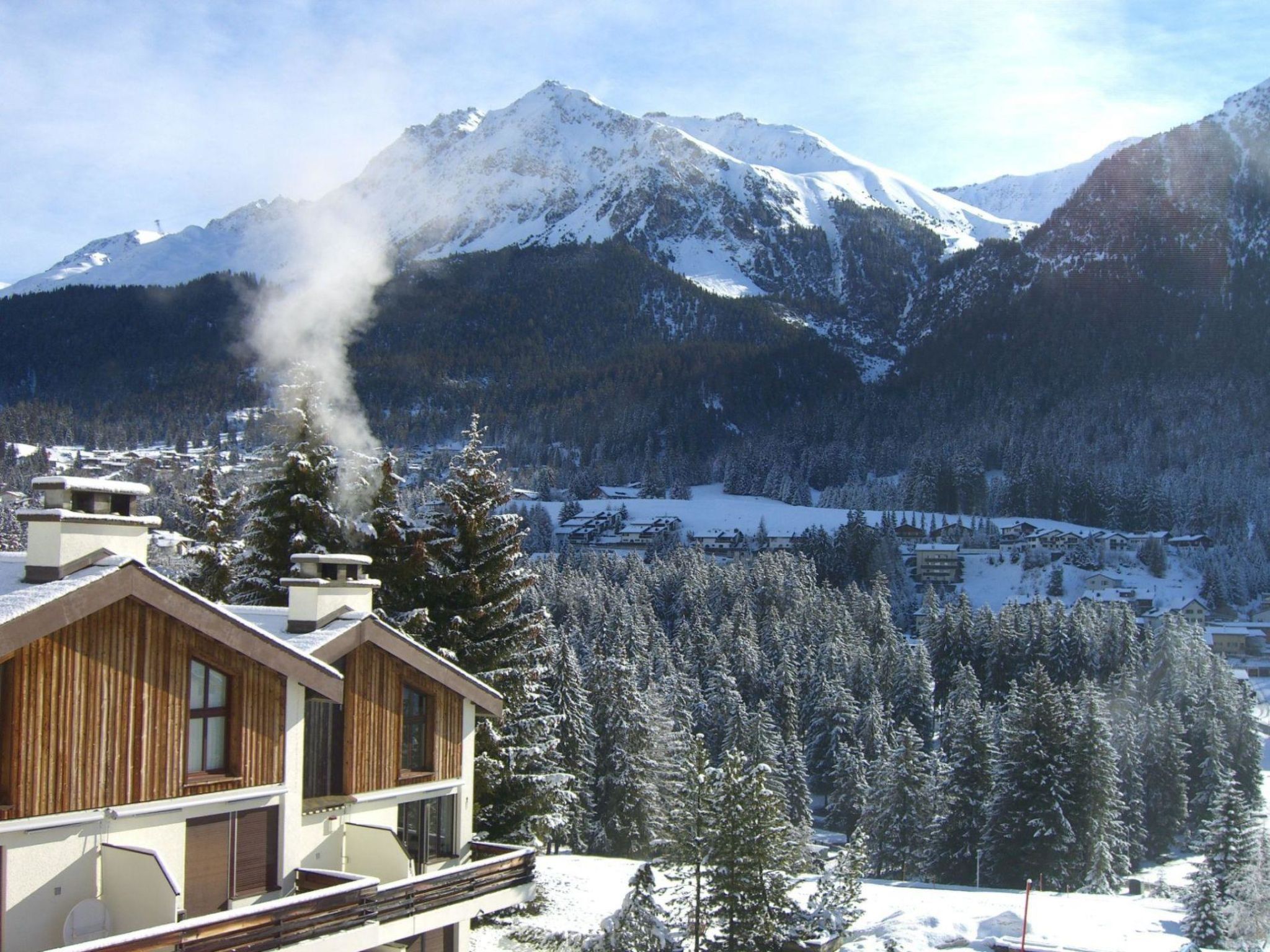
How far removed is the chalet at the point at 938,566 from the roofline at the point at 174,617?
127 m

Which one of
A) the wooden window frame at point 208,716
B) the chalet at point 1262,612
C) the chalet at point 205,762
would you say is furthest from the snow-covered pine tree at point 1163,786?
the chalet at point 1262,612

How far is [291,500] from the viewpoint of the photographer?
870 inches

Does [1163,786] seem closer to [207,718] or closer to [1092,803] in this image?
[1092,803]

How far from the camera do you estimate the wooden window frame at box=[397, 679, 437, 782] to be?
15453mm

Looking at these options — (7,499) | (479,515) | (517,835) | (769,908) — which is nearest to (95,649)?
(479,515)

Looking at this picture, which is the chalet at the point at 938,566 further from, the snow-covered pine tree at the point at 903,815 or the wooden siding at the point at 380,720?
the wooden siding at the point at 380,720

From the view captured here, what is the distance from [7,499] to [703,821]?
14717cm

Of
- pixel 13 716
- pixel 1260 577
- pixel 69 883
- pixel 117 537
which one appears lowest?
pixel 1260 577

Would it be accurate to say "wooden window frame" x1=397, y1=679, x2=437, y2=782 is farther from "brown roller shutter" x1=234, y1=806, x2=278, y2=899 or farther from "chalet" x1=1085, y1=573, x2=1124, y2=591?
"chalet" x1=1085, y1=573, x2=1124, y2=591

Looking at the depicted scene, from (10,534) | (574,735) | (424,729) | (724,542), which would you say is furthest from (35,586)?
(724,542)

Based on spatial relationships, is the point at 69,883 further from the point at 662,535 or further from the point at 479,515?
the point at 662,535

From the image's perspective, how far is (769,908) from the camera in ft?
71.2

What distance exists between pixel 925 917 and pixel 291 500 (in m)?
16.9

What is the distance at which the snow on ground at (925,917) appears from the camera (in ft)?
73.1
